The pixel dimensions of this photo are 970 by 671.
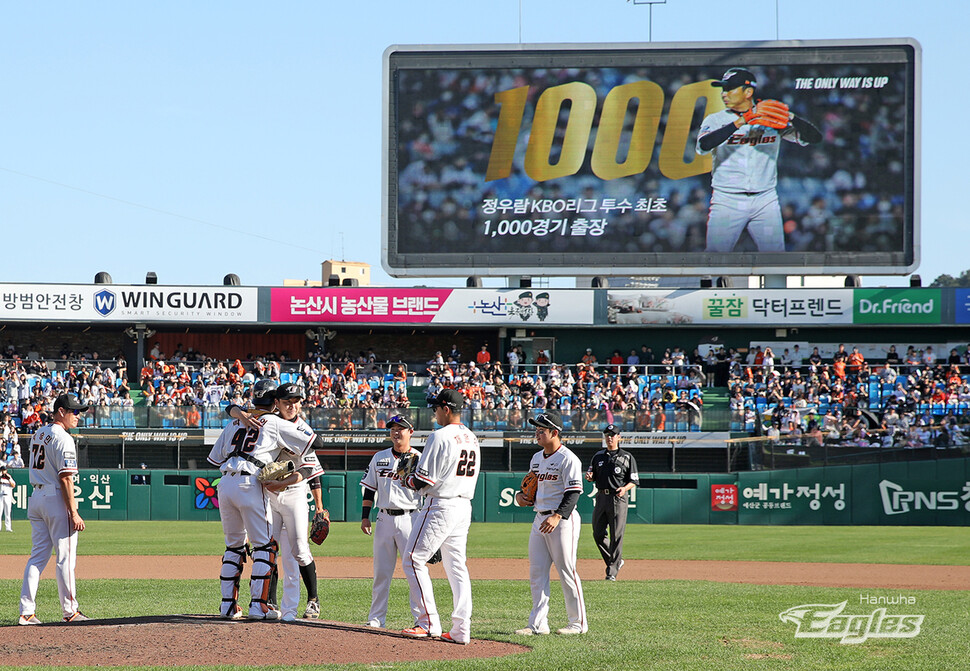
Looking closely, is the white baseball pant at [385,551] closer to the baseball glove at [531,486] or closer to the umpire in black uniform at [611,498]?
the baseball glove at [531,486]

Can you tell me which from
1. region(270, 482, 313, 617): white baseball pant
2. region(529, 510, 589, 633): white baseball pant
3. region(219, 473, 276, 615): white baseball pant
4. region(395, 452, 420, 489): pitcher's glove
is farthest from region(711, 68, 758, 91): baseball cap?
region(219, 473, 276, 615): white baseball pant

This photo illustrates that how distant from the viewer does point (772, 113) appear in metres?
33.2

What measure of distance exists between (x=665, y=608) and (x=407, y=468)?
3.50 m

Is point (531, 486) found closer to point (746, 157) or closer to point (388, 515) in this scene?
point (388, 515)

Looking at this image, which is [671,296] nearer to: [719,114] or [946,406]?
[719,114]

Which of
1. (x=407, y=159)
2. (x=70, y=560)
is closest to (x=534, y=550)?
(x=70, y=560)

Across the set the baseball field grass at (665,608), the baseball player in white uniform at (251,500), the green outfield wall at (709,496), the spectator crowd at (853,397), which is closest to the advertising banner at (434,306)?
the spectator crowd at (853,397)

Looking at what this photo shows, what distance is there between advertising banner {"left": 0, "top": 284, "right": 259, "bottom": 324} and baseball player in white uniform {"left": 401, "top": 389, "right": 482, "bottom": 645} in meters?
31.4

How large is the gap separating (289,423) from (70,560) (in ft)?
7.58

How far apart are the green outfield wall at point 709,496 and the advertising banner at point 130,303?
12.6m

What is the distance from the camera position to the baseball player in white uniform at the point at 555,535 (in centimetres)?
887

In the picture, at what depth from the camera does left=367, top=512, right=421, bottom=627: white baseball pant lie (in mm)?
9000

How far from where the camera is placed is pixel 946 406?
30000 mm

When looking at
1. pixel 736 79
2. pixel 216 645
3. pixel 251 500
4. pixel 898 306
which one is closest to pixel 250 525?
pixel 251 500
